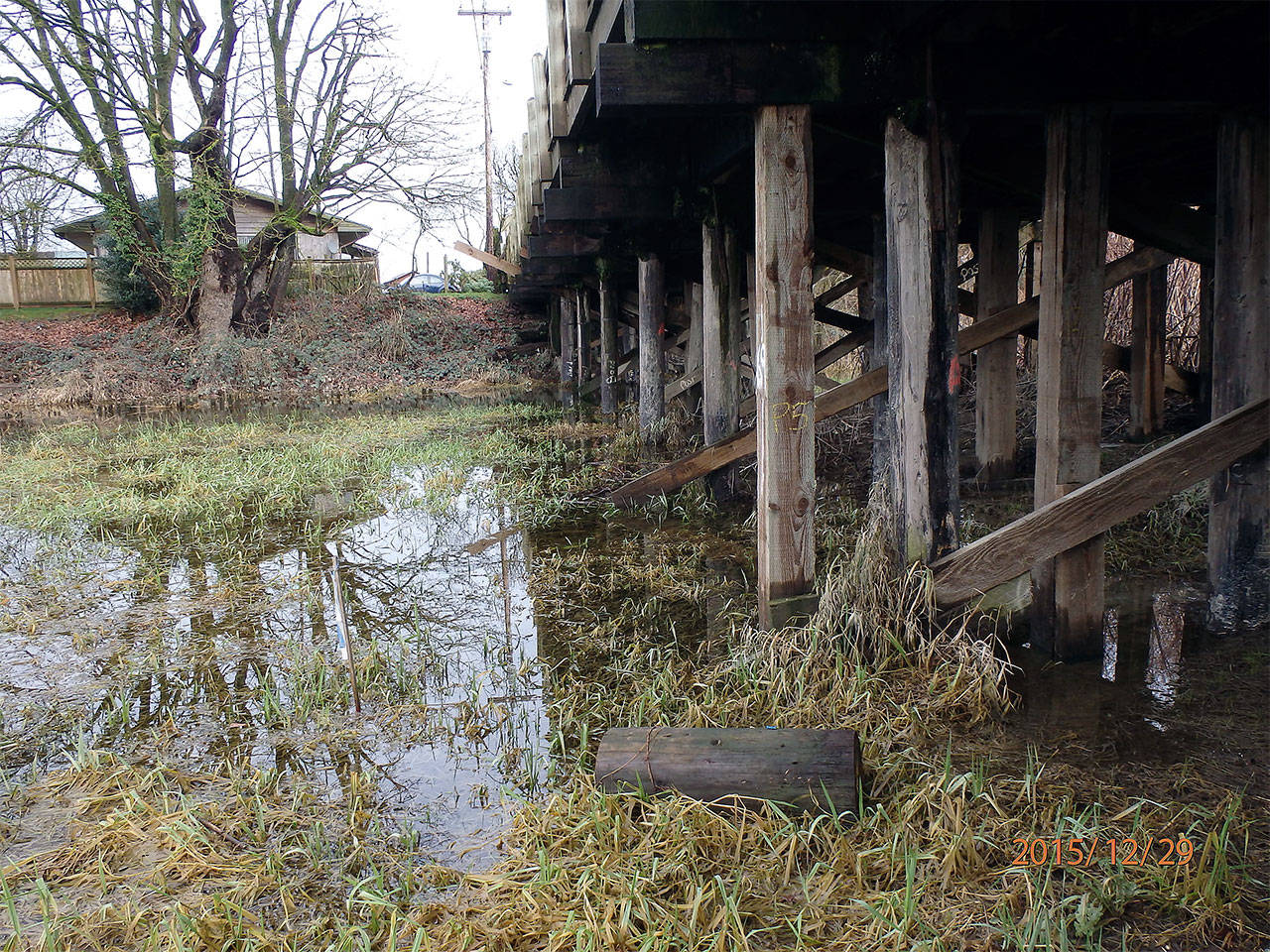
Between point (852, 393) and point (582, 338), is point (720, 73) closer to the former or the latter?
point (852, 393)

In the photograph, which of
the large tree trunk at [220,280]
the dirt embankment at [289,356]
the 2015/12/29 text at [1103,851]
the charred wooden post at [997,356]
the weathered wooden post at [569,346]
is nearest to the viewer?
the 2015/12/29 text at [1103,851]

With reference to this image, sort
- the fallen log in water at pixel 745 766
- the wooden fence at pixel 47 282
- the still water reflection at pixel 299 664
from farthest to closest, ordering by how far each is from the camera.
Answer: the wooden fence at pixel 47 282 → the still water reflection at pixel 299 664 → the fallen log in water at pixel 745 766

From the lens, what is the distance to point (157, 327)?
21406 mm

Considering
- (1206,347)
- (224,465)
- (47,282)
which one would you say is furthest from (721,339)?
(47,282)

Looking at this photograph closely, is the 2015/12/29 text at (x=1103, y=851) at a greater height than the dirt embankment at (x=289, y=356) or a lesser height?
lesser

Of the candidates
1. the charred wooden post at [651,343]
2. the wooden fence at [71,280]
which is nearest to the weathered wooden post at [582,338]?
the charred wooden post at [651,343]

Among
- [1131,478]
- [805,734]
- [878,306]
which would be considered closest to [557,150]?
[878,306]

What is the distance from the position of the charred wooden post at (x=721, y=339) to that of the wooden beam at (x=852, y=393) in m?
0.17

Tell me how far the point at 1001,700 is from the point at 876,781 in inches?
32.4

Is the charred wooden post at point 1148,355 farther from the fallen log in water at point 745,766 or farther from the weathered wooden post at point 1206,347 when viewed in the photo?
the fallen log in water at point 745,766

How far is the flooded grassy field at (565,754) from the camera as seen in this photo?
7.75 feet

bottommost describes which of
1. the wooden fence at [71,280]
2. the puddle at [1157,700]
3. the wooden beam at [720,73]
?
the puddle at [1157,700]

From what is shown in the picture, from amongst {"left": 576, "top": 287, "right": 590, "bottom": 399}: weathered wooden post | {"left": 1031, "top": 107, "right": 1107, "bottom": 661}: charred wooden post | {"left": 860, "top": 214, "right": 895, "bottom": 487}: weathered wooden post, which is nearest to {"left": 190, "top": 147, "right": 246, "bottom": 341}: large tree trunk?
{"left": 576, "top": 287, "right": 590, "bottom": 399}: weathered wooden post

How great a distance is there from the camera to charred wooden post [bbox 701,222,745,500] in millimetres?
6598
